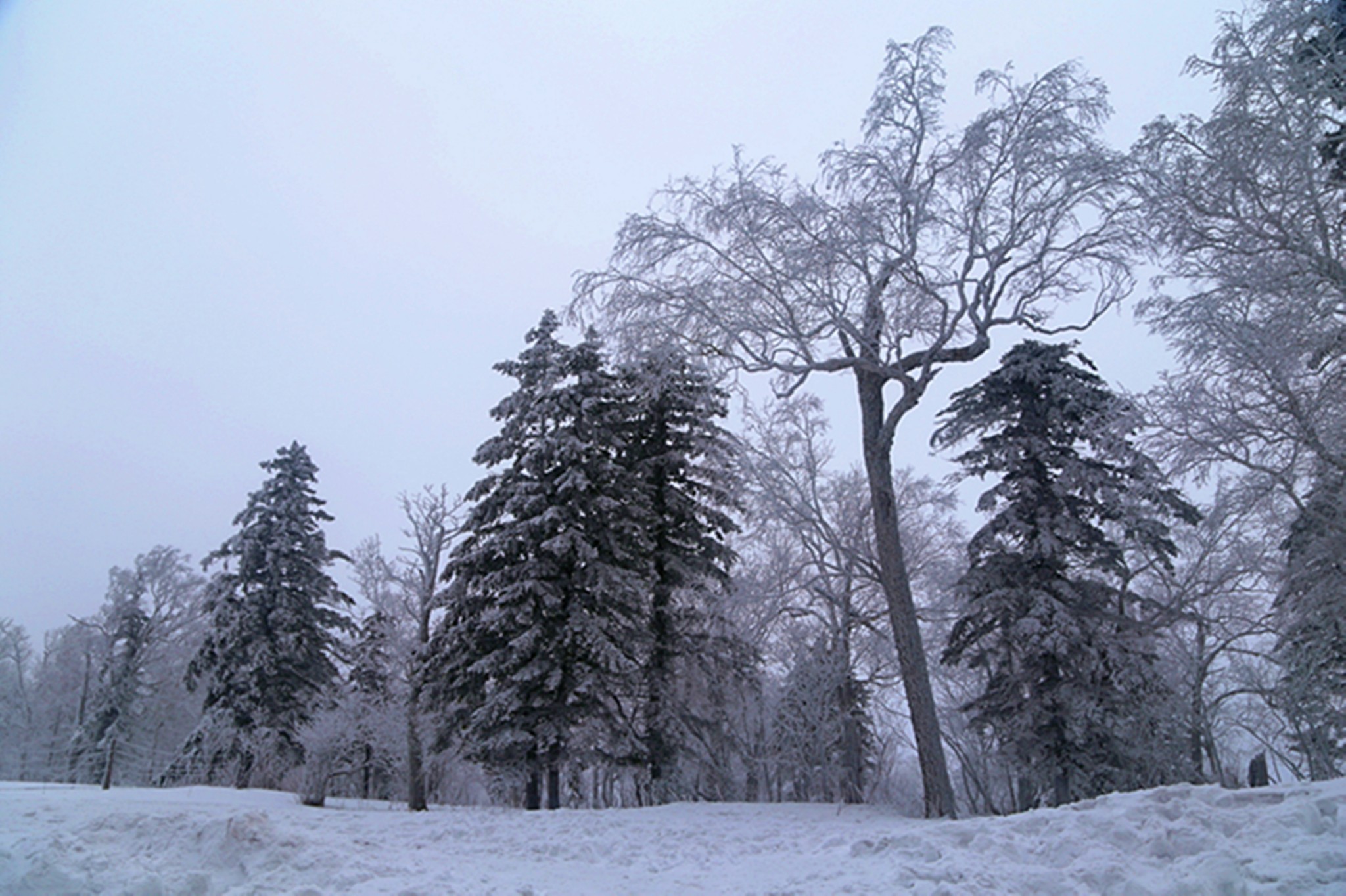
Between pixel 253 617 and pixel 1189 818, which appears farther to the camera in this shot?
pixel 253 617

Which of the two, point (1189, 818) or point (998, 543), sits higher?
point (998, 543)

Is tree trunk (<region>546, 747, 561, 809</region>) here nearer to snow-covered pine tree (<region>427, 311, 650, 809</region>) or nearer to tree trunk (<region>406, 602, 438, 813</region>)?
snow-covered pine tree (<region>427, 311, 650, 809</region>)

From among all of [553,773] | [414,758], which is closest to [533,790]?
[553,773]

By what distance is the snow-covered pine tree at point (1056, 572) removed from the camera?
13219 mm

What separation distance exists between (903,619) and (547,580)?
26.2 ft

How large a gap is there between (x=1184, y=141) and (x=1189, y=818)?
9136 millimetres

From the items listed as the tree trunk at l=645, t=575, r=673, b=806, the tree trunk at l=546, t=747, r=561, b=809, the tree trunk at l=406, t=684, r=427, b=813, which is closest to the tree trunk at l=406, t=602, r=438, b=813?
the tree trunk at l=406, t=684, r=427, b=813

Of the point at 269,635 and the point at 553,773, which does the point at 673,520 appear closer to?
the point at 553,773

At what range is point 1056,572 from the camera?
14.4m

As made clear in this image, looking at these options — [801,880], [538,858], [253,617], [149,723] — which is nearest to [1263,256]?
[801,880]

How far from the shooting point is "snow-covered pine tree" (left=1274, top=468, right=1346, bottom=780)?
34.2 ft

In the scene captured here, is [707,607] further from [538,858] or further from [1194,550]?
[1194,550]

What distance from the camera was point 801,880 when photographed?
5.54 meters

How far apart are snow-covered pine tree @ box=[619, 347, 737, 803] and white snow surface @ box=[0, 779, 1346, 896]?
928 centimetres
